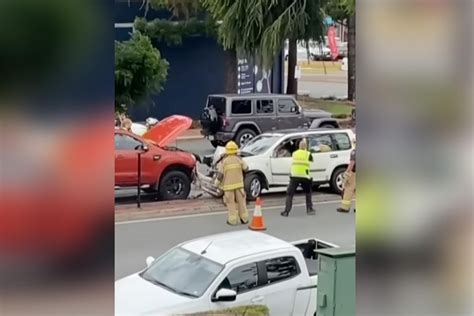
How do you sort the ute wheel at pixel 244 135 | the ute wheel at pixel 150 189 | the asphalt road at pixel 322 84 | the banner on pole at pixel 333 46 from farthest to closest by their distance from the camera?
the asphalt road at pixel 322 84 → the banner on pole at pixel 333 46 → the ute wheel at pixel 244 135 → the ute wheel at pixel 150 189

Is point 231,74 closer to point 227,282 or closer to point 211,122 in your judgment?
point 211,122

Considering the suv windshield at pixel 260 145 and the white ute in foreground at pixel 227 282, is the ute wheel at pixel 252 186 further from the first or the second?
the white ute in foreground at pixel 227 282

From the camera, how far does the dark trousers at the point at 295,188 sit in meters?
10.6

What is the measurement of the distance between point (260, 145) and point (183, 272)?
564 centimetres

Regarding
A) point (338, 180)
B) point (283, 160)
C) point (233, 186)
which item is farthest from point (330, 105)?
point (233, 186)

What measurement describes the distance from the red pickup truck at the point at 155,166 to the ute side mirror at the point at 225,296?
4.68 metres

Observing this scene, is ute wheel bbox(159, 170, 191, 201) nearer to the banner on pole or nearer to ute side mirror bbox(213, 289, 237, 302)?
ute side mirror bbox(213, 289, 237, 302)

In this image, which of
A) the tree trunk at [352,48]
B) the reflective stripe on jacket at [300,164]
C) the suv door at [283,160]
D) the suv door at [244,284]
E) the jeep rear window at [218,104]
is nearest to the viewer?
the tree trunk at [352,48]

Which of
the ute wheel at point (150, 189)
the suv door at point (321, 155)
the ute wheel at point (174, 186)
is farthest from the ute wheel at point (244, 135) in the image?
the ute wheel at point (150, 189)

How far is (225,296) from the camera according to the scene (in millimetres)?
5992

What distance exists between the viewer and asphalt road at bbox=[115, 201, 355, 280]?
887cm
